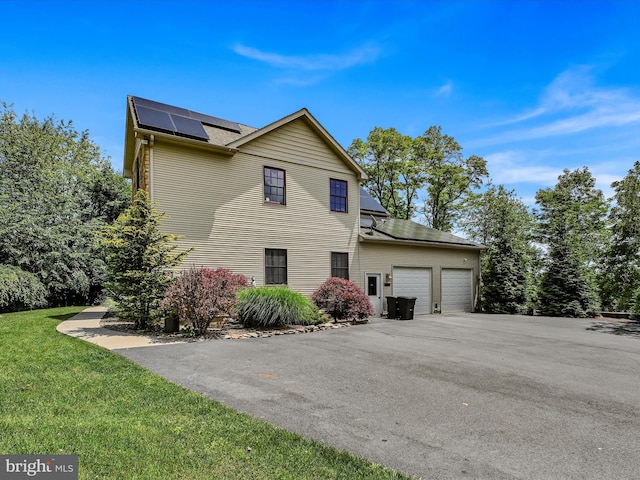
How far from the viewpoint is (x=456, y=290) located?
1817 centimetres

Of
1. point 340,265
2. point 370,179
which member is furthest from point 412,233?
point 370,179

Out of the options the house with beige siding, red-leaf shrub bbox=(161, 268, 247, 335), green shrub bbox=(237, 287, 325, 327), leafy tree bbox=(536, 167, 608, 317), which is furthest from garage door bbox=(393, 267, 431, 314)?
red-leaf shrub bbox=(161, 268, 247, 335)

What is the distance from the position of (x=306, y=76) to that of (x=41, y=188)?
14.2 meters

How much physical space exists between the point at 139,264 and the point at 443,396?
8379 mm

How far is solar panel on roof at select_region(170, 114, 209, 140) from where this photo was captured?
1180 centimetres

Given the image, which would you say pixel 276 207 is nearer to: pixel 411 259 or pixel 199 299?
pixel 199 299

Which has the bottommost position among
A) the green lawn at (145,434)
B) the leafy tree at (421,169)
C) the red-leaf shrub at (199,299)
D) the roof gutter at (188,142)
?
the green lawn at (145,434)

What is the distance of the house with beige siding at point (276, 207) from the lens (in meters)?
11.7

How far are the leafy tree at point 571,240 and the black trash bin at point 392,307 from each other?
8.74m

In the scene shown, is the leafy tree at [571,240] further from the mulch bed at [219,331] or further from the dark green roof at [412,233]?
the mulch bed at [219,331]

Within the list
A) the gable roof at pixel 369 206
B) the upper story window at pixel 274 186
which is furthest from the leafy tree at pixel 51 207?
the gable roof at pixel 369 206

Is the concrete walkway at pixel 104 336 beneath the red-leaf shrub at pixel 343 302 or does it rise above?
beneath

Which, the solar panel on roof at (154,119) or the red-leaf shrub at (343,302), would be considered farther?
the red-leaf shrub at (343,302)

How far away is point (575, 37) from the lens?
11.5 m
